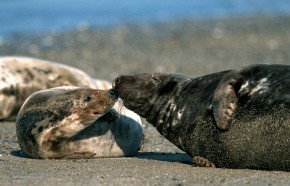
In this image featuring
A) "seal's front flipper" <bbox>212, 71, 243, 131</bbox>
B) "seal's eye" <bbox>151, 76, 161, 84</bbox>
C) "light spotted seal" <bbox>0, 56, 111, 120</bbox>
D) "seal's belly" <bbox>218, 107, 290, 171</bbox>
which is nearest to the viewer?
"seal's belly" <bbox>218, 107, 290, 171</bbox>

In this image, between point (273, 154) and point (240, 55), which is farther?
point (240, 55)

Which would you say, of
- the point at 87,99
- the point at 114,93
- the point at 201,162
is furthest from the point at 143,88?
the point at 201,162

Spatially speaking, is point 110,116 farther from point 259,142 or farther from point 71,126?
point 259,142

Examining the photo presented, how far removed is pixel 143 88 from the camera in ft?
23.3

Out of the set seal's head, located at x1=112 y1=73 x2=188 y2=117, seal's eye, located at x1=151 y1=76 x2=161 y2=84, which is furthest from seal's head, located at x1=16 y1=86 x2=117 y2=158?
seal's eye, located at x1=151 y1=76 x2=161 y2=84

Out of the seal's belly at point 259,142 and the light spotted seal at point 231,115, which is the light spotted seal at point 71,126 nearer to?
the light spotted seal at point 231,115

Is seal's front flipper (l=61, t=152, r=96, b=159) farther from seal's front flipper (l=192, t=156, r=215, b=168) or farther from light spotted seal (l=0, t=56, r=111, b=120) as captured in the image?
light spotted seal (l=0, t=56, r=111, b=120)

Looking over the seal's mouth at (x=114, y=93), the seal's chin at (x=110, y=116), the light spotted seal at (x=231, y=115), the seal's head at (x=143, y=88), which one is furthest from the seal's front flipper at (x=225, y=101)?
the seal's chin at (x=110, y=116)

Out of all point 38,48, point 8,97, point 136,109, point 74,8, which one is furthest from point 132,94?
point 74,8

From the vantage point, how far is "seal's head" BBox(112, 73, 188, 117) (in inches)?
275

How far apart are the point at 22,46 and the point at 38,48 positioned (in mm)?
466

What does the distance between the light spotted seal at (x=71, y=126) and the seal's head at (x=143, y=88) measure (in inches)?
4.6

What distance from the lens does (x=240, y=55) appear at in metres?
15.9

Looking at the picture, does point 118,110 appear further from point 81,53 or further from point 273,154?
point 81,53
